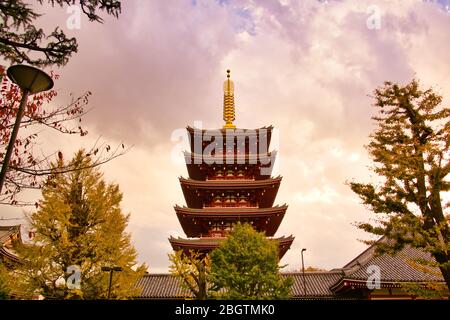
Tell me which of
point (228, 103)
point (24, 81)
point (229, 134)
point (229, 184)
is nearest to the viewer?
point (24, 81)

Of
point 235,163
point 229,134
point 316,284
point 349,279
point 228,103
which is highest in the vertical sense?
point 228,103

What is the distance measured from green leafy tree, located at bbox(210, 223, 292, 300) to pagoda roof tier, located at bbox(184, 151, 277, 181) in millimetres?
10870

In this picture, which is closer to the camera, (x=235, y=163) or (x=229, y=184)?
(x=229, y=184)

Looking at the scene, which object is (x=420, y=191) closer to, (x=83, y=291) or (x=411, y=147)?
(x=411, y=147)

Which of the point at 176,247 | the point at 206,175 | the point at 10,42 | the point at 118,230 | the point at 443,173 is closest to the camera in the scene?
the point at 10,42

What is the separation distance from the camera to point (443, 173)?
10531mm

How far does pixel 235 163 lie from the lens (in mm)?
25109

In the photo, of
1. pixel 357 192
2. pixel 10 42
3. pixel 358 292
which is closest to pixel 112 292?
pixel 357 192

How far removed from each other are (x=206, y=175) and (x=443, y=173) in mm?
17280

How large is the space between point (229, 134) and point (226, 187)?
4589 mm

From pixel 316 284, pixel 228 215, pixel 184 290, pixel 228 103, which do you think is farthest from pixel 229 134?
pixel 316 284

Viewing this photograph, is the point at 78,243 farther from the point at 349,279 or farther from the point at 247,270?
the point at 349,279

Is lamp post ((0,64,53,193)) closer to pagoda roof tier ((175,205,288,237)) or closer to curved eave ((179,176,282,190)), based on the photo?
pagoda roof tier ((175,205,288,237))

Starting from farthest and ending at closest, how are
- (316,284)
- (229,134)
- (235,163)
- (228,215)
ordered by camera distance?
(229,134) < (235,163) < (228,215) < (316,284)
